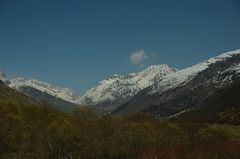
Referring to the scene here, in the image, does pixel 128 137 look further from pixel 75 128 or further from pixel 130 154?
pixel 75 128

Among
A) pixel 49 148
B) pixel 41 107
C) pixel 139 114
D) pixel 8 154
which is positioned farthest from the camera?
pixel 139 114

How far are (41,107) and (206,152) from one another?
1719 inches

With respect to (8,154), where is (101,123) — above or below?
above

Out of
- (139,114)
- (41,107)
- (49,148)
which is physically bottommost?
(49,148)

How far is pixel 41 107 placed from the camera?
111m

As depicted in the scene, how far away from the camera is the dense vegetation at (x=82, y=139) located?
3802 inches

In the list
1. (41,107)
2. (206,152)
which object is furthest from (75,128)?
(206,152)

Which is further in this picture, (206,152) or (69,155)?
(69,155)

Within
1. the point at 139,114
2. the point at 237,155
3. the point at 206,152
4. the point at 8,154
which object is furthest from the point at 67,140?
the point at 139,114

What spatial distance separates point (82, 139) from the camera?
108 metres

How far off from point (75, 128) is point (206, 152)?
3278cm

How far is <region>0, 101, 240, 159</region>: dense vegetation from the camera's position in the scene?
96562 mm

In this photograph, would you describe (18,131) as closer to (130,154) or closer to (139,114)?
(130,154)

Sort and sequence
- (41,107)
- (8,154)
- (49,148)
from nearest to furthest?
(8,154) < (49,148) < (41,107)
